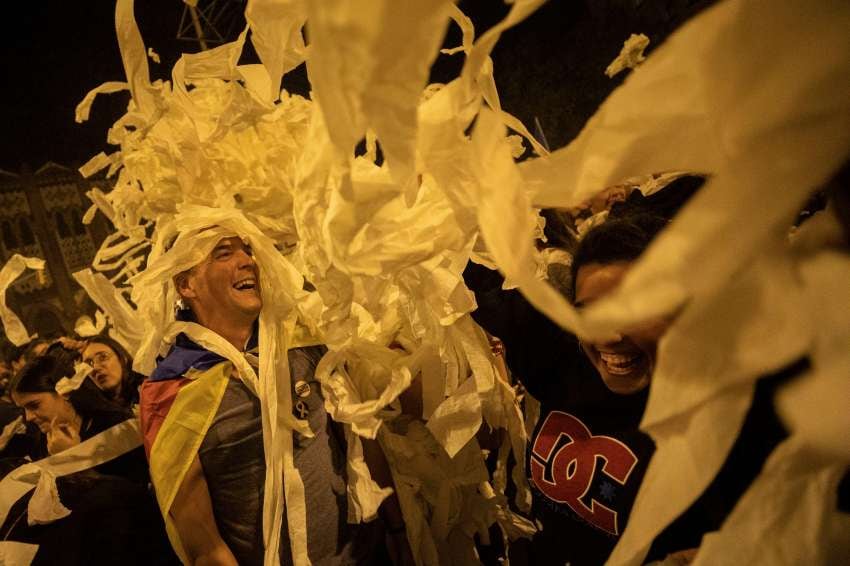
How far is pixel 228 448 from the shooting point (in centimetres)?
102

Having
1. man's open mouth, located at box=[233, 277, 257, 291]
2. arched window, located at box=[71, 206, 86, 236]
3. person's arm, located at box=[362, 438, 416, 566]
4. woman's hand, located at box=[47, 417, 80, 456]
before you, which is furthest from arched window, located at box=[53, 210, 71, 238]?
person's arm, located at box=[362, 438, 416, 566]

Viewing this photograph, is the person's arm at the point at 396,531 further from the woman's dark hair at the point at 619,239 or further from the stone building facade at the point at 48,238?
the stone building facade at the point at 48,238

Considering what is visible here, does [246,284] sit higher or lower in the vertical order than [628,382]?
higher

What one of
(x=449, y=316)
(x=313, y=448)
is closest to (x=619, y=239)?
(x=449, y=316)

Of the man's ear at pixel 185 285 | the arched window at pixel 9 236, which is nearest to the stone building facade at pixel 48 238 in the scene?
the arched window at pixel 9 236

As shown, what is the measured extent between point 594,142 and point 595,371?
2.17 ft

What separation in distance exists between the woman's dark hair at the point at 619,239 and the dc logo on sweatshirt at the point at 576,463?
26 centimetres

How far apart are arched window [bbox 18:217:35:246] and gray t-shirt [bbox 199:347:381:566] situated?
945cm

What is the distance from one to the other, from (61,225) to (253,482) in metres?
9.70

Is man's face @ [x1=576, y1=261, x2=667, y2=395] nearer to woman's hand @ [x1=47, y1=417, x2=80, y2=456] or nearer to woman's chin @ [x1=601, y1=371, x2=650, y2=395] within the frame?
woman's chin @ [x1=601, y1=371, x2=650, y2=395]

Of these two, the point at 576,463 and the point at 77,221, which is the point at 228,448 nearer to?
the point at 576,463

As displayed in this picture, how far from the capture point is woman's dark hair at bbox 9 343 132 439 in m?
1.40

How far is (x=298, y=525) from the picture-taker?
2.88 ft

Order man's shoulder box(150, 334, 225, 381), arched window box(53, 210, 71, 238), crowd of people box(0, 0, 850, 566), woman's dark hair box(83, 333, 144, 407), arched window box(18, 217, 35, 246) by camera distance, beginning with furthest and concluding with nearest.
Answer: arched window box(53, 210, 71, 238)
arched window box(18, 217, 35, 246)
woman's dark hair box(83, 333, 144, 407)
man's shoulder box(150, 334, 225, 381)
crowd of people box(0, 0, 850, 566)
